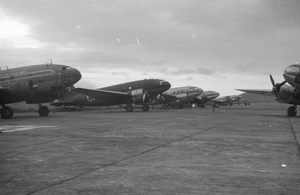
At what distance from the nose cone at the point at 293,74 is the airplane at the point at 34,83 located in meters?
17.1

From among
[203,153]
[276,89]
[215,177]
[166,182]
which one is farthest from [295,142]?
[276,89]

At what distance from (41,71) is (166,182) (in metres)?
21.5

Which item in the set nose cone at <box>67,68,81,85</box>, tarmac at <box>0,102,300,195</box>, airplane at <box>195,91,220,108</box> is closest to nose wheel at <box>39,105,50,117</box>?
nose cone at <box>67,68,81,85</box>

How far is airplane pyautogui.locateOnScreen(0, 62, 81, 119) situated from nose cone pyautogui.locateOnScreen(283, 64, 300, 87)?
17074mm

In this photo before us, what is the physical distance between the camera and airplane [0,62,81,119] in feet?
75.2

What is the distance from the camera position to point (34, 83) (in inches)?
918

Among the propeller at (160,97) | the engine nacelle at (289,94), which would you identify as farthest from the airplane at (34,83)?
the propeller at (160,97)

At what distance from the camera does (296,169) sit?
545 cm

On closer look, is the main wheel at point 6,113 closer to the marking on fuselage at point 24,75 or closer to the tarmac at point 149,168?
the marking on fuselage at point 24,75

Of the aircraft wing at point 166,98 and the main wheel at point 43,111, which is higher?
the aircraft wing at point 166,98

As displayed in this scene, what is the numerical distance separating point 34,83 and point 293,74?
20201 mm

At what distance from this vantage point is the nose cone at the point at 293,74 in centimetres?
2188

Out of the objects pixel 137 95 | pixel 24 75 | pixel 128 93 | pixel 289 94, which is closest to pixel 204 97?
pixel 137 95

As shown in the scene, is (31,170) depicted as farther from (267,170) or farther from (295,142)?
(295,142)
